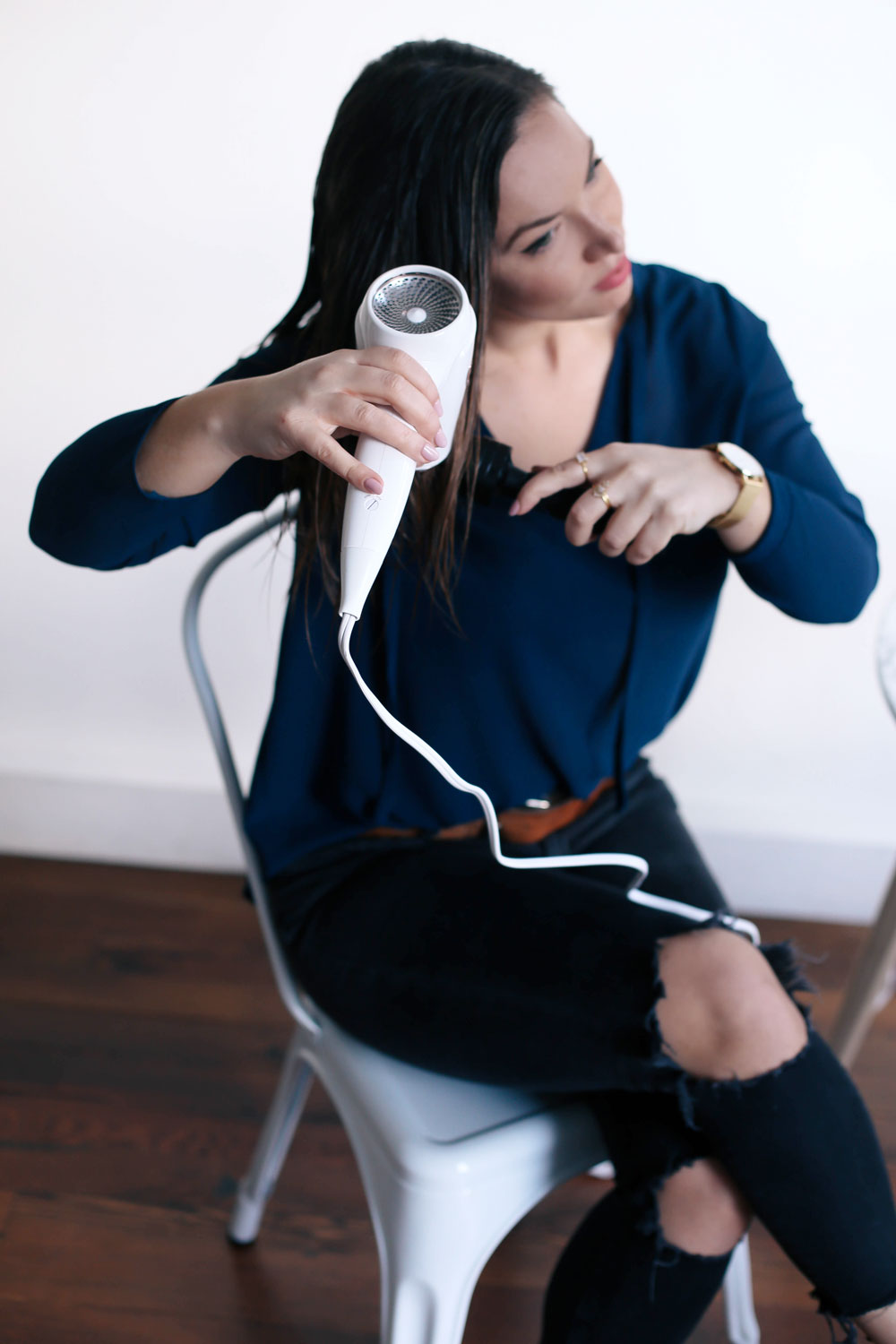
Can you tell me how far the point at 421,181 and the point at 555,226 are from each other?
94 millimetres

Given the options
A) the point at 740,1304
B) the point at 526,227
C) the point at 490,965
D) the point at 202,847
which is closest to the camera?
the point at 526,227

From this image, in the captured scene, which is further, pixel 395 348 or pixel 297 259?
pixel 297 259

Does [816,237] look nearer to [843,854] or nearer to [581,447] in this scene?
[581,447]

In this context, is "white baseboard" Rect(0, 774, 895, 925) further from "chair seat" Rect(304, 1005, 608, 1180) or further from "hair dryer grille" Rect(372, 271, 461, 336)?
"hair dryer grille" Rect(372, 271, 461, 336)

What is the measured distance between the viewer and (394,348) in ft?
1.86

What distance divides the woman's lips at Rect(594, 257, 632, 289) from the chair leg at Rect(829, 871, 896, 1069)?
0.63 meters

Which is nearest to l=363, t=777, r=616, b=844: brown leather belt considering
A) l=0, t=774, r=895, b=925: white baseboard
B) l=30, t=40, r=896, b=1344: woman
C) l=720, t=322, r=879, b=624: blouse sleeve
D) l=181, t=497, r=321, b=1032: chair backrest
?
l=30, t=40, r=896, b=1344: woman

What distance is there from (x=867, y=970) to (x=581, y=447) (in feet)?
2.05

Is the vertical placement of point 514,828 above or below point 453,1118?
above

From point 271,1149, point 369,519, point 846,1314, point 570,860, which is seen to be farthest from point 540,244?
point 271,1149

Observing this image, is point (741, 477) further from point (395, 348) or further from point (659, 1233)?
point (659, 1233)

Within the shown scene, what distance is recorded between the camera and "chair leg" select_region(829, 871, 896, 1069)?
1011mm

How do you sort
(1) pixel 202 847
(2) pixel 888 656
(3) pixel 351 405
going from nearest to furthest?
1. (3) pixel 351 405
2. (2) pixel 888 656
3. (1) pixel 202 847

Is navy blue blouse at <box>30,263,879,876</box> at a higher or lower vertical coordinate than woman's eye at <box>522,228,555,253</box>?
lower
